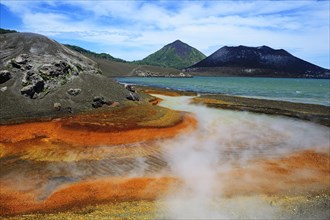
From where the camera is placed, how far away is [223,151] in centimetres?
2480

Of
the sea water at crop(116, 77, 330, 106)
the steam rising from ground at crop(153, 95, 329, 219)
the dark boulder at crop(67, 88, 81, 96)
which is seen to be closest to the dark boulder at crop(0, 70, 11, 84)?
the dark boulder at crop(67, 88, 81, 96)

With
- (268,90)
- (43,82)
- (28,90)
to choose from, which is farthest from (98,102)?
(268,90)

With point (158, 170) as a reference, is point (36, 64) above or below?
above

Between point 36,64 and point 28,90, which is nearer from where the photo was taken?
point 28,90

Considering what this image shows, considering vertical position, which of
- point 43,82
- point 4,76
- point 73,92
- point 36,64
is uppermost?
point 36,64

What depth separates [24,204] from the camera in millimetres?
15656

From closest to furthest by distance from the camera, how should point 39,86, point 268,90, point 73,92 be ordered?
point 39,86 → point 73,92 → point 268,90

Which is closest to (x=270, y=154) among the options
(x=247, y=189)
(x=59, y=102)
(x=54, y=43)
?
(x=247, y=189)

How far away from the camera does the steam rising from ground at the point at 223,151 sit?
15.6 meters

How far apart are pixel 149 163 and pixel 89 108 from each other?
15.6m

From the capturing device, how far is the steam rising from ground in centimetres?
Result: 1555

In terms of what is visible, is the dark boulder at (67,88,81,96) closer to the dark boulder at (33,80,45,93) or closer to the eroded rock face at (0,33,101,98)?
the eroded rock face at (0,33,101,98)

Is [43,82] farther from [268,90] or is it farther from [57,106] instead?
[268,90]

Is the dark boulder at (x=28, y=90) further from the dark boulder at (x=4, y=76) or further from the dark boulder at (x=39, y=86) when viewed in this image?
the dark boulder at (x=4, y=76)
